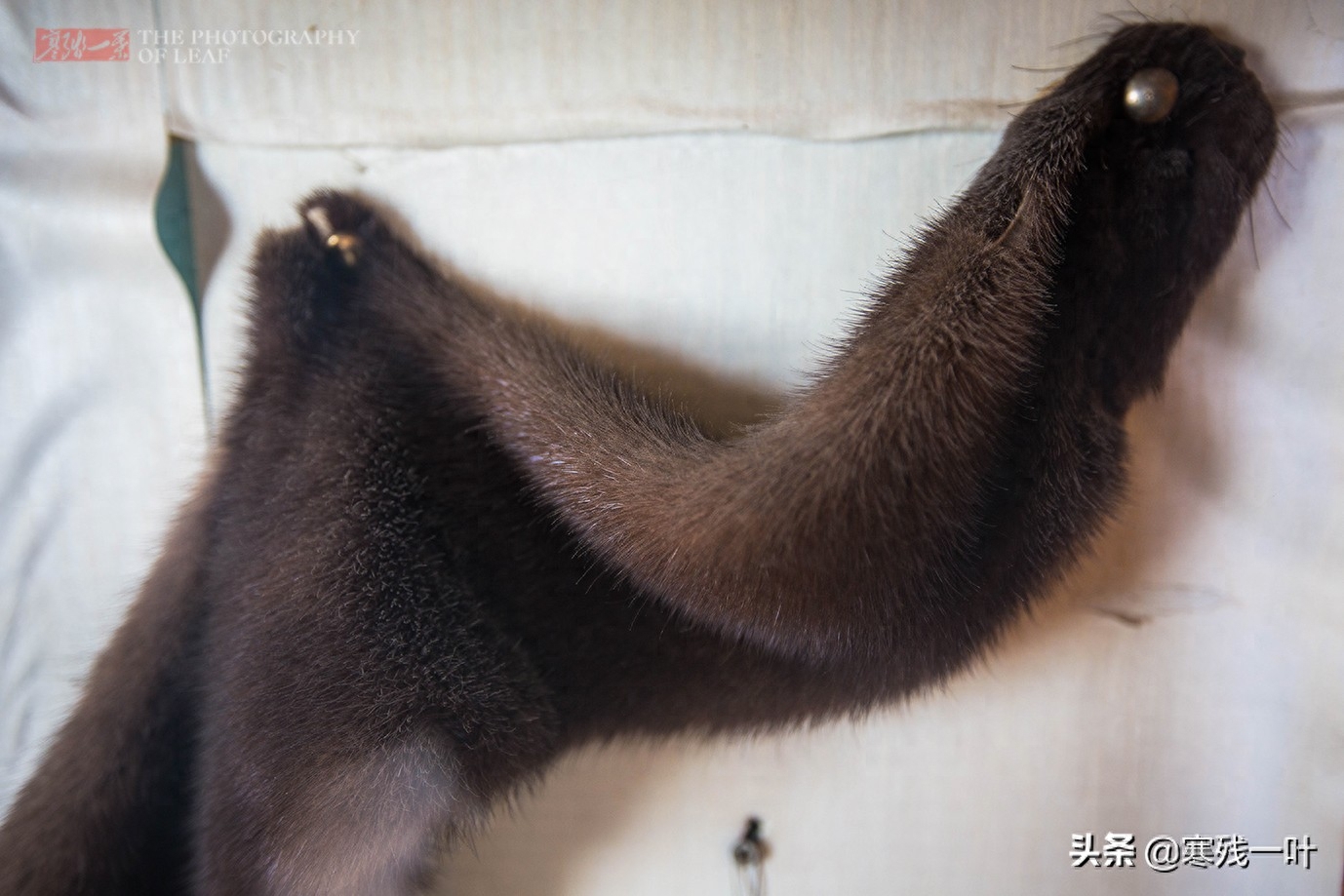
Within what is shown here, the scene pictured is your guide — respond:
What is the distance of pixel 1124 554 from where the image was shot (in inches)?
25.0

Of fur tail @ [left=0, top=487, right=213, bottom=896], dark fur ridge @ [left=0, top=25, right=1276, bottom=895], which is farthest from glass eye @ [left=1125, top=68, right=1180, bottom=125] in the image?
fur tail @ [left=0, top=487, right=213, bottom=896]

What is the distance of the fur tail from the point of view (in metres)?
0.53

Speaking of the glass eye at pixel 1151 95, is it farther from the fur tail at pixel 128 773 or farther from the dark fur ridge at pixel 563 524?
the fur tail at pixel 128 773

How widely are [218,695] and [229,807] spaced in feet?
0.28

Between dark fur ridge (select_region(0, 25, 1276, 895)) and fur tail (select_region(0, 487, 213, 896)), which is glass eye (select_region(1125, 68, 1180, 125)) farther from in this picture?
fur tail (select_region(0, 487, 213, 896))

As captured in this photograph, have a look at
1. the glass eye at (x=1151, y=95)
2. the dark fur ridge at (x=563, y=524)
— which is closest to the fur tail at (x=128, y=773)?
the dark fur ridge at (x=563, y=524)

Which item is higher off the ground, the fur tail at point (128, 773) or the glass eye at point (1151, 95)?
the glass eye at point (1151, 95)

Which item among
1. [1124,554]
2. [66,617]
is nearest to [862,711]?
[1124,554]

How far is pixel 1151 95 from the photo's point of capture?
490 millimetres

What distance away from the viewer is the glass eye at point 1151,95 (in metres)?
0.49

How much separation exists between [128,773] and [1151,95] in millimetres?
978

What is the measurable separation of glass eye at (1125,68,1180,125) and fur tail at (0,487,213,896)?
84 cm

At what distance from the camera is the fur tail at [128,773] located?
1.74 ft

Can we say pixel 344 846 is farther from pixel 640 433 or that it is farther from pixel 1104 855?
pixel 1104 855
